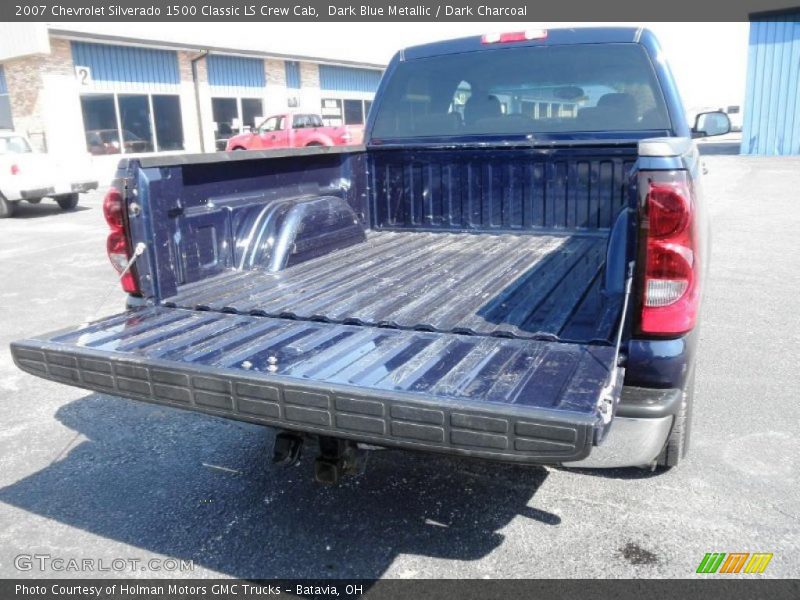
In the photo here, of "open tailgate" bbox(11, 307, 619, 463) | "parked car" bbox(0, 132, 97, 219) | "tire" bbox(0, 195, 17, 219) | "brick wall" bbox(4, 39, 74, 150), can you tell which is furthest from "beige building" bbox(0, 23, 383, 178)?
"open tailgate" bbox(11, 307, 619, 463)

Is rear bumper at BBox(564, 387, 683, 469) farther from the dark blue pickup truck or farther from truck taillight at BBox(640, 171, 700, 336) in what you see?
truck taillight at BBox(640, 171, 700, 336)

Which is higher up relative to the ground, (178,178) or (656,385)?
(178,178)

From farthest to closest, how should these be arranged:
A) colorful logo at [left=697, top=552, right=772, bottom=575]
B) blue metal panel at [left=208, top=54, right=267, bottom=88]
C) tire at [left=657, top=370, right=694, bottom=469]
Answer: blue metal panel at [left=208, top=54, right=267, bottom=88] < tire at [left=657, top=370, right=694, bottom=469] < colorful logo at [left=697, top=552, right=772, bottom=575]

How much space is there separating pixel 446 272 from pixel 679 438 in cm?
139

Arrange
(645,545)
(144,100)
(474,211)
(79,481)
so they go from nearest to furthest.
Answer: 1. (645,545)
2. (79,481)
3. (474,211)
4. (144,100)

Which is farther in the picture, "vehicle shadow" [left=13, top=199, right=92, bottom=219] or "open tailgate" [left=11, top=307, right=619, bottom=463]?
"vehicle shadow" [left=13, top=199, right=92, bottom=219]

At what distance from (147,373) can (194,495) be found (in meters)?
1.08

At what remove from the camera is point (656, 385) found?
242 centimetres

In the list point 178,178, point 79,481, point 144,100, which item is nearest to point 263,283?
point 178,178

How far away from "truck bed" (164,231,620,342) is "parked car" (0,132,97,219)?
455 inches

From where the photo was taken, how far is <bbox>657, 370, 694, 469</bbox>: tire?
9.58 ft

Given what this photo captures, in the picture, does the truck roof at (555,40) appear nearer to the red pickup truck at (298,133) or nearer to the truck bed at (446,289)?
the truck bed at (446,289)

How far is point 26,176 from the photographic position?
13.5 m

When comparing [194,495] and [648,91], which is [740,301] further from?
[194,495]
